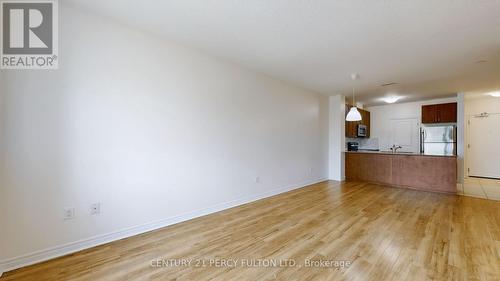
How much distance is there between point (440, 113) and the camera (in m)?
6.04

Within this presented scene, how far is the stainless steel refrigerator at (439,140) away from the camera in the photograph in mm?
5742

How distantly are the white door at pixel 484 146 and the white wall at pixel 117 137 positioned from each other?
24.7ft

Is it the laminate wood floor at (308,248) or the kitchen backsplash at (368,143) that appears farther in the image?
the kitchen backsplash at (368,143)

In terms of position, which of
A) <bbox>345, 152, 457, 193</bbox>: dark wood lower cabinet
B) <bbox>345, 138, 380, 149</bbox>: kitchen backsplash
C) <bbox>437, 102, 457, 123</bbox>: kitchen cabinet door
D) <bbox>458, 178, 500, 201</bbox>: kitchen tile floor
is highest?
<bbox>437, 102, 457, 123</bbox>: kitchen cabinet door

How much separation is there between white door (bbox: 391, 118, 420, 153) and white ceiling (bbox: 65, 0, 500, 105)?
2789 millimetres

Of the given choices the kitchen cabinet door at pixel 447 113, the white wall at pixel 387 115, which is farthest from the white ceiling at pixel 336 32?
the white wall at pixel 387 115

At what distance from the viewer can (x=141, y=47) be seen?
2615mm

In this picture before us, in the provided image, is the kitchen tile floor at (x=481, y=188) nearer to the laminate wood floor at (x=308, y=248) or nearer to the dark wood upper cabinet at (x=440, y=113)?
the laminate wood floor at (x=308, y=248)

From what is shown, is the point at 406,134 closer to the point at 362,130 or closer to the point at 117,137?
the point at 362,130

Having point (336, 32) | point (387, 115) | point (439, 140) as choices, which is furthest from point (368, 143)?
point (336, 32)

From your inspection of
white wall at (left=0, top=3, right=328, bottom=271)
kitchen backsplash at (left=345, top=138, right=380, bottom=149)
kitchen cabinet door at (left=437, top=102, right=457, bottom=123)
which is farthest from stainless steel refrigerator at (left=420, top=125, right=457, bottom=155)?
white wall at (left=0, top=3, right=328, bottom=271)

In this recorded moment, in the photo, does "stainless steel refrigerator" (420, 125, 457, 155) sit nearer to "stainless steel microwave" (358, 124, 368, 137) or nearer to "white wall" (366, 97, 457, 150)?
"white wall" (366, 97, 457, 150)

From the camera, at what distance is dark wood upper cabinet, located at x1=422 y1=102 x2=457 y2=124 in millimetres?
5832

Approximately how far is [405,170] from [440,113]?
230cm
